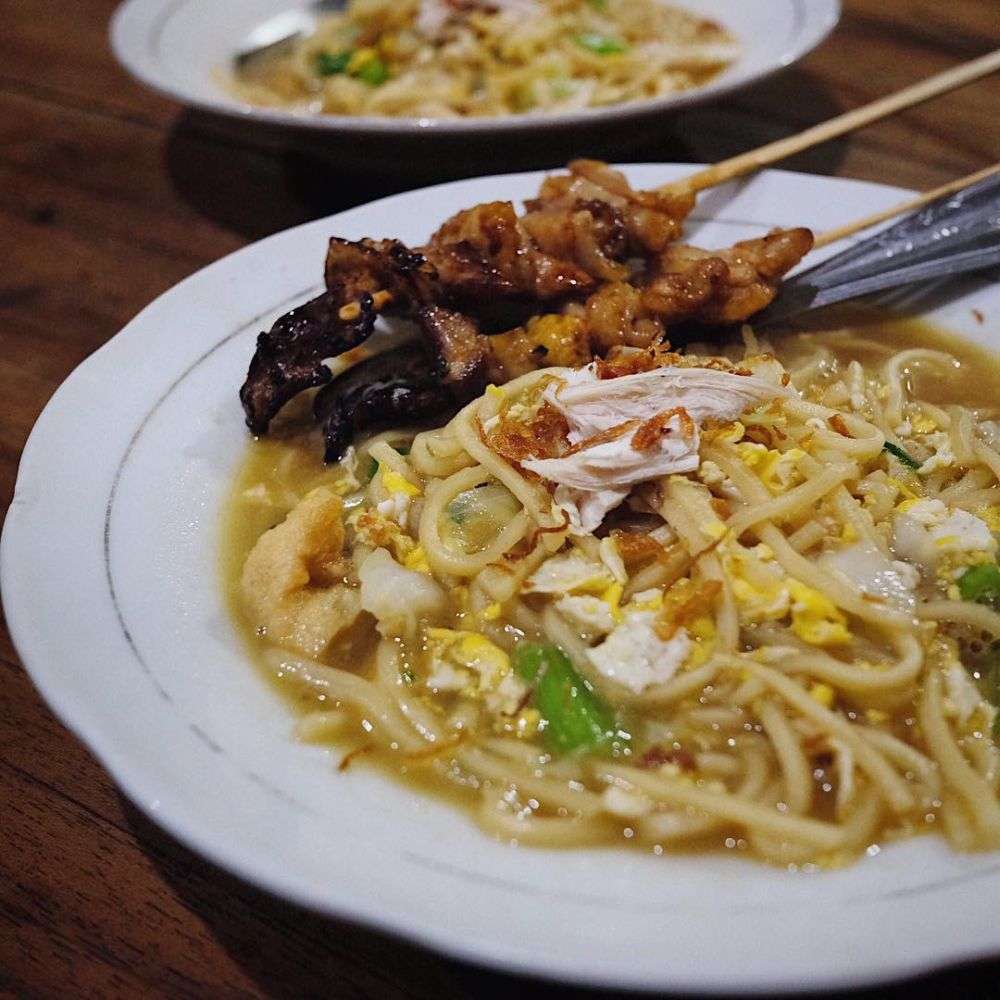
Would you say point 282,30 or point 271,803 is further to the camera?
point 282,30

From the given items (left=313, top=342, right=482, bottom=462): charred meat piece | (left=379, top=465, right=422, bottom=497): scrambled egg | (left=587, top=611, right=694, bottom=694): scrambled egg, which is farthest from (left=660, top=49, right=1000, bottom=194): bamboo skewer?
(left=587, top=611, right=694, bottom=694): scrambled egg

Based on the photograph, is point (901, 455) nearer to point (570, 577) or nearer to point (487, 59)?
point (570, 577)

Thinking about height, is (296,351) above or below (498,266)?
below

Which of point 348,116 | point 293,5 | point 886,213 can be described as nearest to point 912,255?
point 886,213

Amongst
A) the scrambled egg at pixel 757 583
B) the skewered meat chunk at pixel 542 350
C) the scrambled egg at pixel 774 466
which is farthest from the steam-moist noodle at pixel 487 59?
the scrambled egg at pixel 757 583

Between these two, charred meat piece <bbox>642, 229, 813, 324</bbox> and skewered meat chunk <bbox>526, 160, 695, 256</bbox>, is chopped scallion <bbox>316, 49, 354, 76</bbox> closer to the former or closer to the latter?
skewered meat chunk <bbox>526, 160, 695, 256</bbox>

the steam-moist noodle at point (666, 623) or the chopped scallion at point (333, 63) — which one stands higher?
the chopped scallion at point (333, 63)

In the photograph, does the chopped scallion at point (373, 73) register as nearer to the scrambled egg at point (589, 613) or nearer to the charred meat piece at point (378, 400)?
the charred meat piece at point (378, 400)
